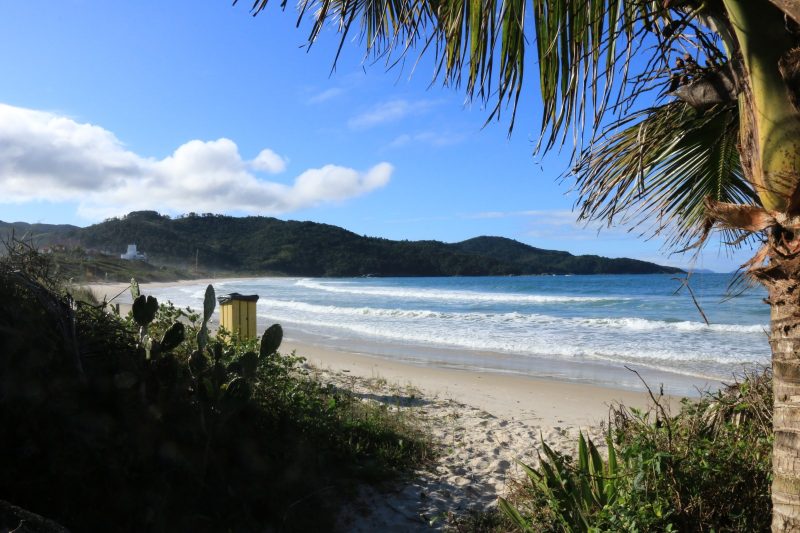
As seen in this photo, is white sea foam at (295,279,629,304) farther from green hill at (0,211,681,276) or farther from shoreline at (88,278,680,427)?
green hill at (0,211,681,276)

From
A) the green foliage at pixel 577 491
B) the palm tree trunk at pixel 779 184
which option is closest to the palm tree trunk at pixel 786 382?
the palm tree trunk at pixel 779 184

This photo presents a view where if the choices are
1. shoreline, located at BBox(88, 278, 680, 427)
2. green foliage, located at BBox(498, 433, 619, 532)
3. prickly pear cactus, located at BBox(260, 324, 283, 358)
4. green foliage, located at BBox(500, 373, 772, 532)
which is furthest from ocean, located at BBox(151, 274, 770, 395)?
prickly pear cactus, located at BBox(260, 324, 283, 358)

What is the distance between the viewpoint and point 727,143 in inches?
118

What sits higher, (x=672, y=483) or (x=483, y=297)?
(x=672, y=483)

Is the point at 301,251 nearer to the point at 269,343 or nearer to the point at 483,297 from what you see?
the point at 483,297

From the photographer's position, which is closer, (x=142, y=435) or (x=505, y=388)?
(x=142, y=435)

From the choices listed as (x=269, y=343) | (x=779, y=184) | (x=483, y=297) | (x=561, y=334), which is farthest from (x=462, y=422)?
(x=483, y=297)

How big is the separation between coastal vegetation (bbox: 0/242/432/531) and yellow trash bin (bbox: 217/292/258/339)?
3.14 m

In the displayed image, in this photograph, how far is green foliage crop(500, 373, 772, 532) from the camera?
2.73 m

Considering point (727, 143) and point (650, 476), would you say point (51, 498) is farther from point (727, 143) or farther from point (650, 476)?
point (727, 143)

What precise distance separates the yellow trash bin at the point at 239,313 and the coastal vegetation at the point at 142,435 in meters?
3.14

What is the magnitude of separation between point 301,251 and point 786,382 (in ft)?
309

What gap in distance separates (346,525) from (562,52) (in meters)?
2.74

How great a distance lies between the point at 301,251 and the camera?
94938mm
